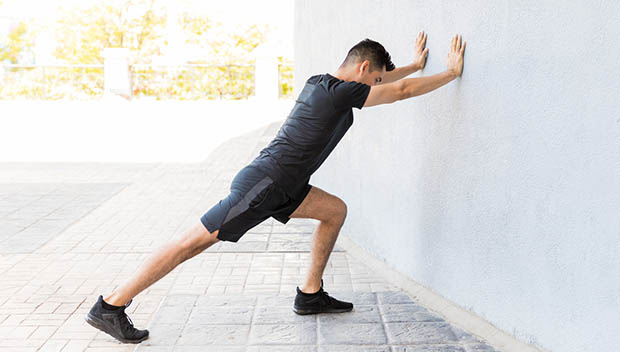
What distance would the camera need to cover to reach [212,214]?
13.2 ft

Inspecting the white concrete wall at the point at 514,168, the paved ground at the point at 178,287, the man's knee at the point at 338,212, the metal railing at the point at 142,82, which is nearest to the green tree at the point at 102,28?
the metal railing at the point at 142,82

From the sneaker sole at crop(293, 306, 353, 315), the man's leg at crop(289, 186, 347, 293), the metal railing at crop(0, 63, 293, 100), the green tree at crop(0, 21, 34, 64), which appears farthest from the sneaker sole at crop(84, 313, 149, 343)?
the green tree at crop(0, 21, 34, 64)

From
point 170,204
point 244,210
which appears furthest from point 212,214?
point 170,204

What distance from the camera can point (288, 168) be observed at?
4055 millimetres

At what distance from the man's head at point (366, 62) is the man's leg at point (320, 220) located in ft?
2.31

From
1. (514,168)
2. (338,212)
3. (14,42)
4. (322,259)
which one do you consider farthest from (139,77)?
(514,168)

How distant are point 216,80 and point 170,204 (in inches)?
606

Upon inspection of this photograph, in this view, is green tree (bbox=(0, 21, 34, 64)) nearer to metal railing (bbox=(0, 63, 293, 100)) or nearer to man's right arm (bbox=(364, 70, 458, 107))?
metal railing (bbox=(0, 63, 293, 100))

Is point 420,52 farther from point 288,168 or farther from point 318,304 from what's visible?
point 318,304

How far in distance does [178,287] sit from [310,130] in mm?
1840

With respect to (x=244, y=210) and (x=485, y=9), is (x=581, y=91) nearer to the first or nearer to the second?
(x=485, y=9)

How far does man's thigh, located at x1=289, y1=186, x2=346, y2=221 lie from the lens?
14.0 ft

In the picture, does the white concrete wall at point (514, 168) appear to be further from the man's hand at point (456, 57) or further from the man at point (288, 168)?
the man at point (288, 168)

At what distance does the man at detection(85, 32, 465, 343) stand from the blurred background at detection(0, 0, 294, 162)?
817 cm
